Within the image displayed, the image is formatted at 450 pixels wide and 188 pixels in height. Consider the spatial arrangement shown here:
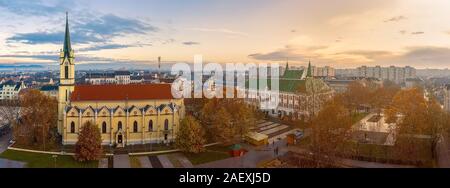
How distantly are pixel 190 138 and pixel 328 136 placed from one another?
13.2m

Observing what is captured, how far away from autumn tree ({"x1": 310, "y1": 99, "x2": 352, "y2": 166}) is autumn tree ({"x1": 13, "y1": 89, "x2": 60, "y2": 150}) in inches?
1091

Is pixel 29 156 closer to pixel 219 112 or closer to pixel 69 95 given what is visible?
pixel 69 95

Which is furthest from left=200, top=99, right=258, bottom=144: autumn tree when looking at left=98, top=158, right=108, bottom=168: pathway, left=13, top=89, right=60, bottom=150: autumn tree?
left=13, top=89, right=60, bottom=150: autumn tree

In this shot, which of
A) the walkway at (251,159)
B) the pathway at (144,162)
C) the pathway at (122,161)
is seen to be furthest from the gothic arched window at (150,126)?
the walkway at (251,159)

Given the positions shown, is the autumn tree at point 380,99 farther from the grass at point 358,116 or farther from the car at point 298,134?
the car at point 298,134

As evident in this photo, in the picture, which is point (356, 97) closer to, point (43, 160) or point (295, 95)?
point (295, 95)

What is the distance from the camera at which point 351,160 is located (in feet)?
108

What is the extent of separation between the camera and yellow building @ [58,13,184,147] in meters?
39.9

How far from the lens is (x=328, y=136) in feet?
105

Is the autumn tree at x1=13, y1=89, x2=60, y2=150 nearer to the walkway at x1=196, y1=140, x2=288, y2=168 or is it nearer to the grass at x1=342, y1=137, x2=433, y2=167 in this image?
the walkway at x1=196, y1=140, x2=288, y2=168
